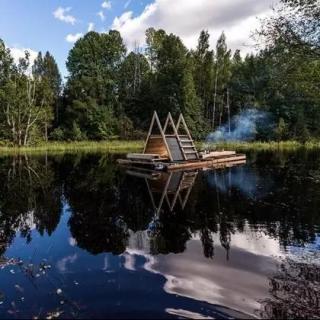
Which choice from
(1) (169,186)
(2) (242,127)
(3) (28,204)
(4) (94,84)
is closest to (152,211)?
(3) (28,204)

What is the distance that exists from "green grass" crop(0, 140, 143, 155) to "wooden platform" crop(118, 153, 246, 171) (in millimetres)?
14400

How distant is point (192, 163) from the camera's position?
80.1 feet

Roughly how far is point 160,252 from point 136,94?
2155 inches

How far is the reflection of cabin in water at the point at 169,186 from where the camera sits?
13.4 m

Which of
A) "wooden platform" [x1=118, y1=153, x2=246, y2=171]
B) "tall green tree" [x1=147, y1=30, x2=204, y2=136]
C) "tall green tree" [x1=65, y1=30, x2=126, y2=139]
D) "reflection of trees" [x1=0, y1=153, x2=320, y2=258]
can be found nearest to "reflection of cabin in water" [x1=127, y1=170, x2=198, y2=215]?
"reflection of trees" [x1=0, y1=153, x2=320, y2=258]

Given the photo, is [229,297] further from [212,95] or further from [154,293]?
[212,95]

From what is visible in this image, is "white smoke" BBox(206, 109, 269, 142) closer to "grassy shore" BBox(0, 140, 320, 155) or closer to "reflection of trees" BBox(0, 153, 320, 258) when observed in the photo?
"grassy shore" BBox(0, 140, 320, 155)

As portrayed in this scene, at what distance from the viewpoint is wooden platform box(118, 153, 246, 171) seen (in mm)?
23281

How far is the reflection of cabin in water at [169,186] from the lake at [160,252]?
79mm

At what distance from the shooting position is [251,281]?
6633mm

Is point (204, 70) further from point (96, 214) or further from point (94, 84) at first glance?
point (96, 214)

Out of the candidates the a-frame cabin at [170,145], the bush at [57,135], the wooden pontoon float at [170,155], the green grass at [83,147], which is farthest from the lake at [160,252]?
the bush at [57,135]

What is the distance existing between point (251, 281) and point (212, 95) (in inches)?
2172

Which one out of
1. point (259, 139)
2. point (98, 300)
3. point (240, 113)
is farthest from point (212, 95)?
point (98, 300)
